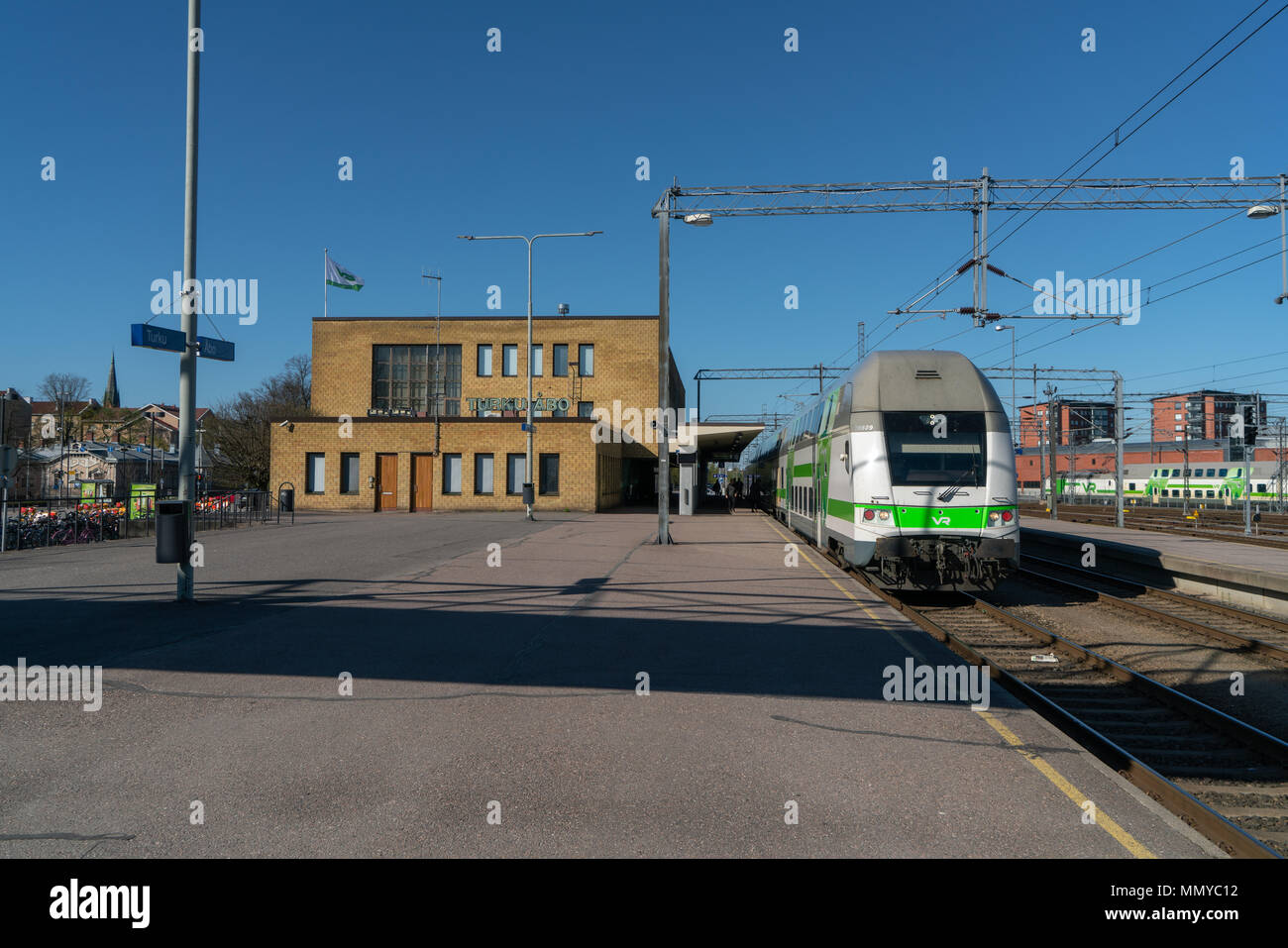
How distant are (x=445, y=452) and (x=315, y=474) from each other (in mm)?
6193

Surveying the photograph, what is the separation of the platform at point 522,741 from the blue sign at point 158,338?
10.7ft

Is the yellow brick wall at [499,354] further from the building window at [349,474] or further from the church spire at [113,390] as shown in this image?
the church spire at [113,390]

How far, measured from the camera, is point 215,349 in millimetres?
10984

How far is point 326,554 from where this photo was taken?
17.3 metres

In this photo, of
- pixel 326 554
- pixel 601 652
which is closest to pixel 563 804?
pixel 601 652

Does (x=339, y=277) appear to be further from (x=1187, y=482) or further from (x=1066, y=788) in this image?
(x=1187, y=482)

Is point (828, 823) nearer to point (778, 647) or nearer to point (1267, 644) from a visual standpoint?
point (778, 647)

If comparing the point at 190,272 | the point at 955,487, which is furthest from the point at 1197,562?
the point at 190,272

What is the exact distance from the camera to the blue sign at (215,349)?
426 inches

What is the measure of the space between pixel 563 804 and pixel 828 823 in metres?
1.39

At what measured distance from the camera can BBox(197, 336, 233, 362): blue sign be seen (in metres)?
10.8

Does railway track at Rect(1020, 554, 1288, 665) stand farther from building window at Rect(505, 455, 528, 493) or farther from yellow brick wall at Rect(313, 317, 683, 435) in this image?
yellow brick wall at Rect(313, 317, 683, 435)
